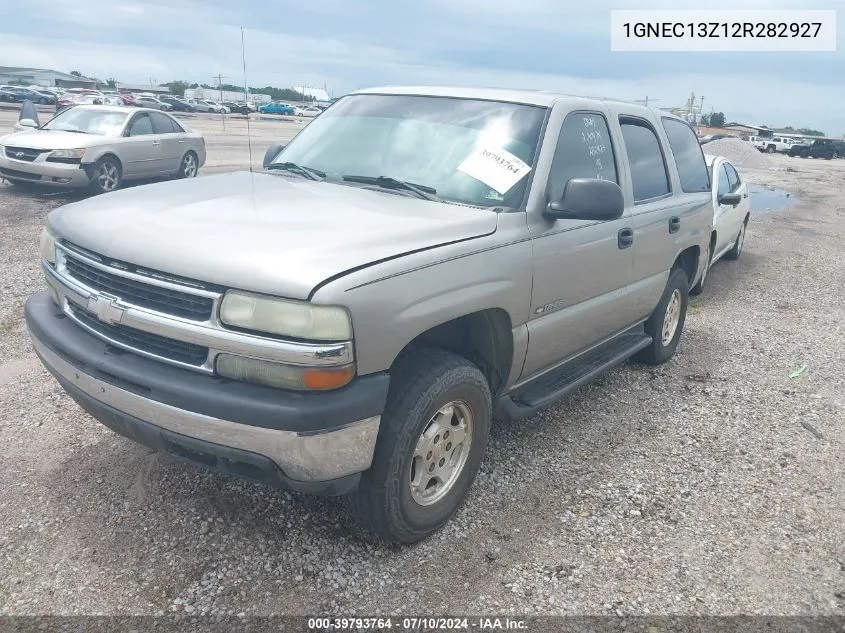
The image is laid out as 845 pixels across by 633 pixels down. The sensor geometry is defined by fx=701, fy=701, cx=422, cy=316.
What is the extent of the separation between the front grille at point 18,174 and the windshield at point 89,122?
1.22 meters

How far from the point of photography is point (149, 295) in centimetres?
264

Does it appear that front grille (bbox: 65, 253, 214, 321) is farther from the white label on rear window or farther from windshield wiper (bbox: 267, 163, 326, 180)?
the white label on rear window

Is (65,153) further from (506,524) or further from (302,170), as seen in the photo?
(506,524)

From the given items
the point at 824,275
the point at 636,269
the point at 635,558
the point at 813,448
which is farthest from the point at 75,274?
the point at 824,275

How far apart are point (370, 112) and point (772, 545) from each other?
3062 mm

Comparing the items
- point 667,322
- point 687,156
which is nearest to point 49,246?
point 667,322

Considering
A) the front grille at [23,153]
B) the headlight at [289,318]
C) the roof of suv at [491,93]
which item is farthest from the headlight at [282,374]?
the front grille at [23,153]

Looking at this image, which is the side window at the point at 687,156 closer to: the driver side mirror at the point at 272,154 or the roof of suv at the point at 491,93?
the roof of suv at the point at 491,93

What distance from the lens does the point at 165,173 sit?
1325 cm

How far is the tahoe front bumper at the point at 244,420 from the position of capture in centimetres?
241

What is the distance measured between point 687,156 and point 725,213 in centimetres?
384

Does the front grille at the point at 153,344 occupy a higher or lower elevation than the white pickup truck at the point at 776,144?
lower

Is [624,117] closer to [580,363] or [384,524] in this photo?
[580,363]

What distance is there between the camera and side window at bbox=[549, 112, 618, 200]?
11.8ft
